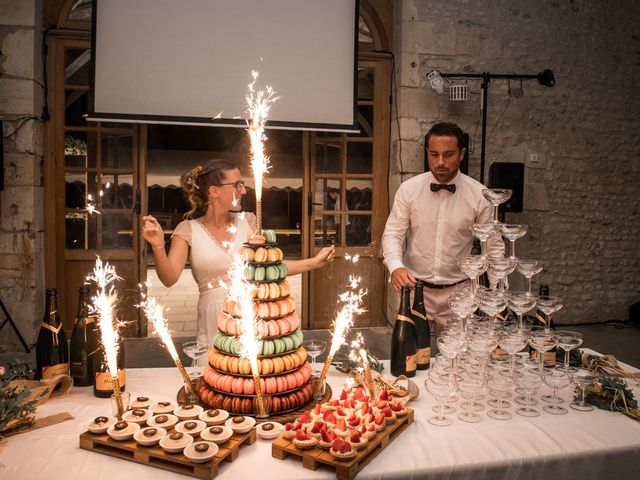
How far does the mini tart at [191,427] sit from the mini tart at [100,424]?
19 centimetres

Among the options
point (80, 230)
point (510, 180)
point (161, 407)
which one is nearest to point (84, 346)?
point (161, 407)

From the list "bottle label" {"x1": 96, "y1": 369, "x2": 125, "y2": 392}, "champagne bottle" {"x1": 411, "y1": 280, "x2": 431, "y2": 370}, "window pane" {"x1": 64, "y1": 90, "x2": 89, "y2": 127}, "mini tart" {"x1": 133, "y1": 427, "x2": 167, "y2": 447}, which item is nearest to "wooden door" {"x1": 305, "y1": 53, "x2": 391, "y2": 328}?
"window pane" {"x1": 64, "y1": 90, "x2": 89, "y2": 127}

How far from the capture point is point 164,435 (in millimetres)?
1384

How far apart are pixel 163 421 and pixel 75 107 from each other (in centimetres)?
440

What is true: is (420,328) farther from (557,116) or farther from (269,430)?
(557,116)

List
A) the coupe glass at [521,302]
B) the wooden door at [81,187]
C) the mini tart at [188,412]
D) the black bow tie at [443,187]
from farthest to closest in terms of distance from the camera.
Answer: the wooden door at [81,187]
the black bow tie at [443,187]
the coupe glass at [521,302]
the mini tart at [188,412]

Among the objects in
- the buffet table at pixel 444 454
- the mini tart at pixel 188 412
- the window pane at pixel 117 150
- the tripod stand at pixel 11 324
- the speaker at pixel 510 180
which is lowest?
the tripod stand at pixel 11 324

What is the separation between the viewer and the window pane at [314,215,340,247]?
217 inches

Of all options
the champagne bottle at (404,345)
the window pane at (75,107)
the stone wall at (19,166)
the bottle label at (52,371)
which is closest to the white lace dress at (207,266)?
the bottle label at (52,371)

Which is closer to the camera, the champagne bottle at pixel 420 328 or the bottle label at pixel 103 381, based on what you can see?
the bottle label at pixel 103 381

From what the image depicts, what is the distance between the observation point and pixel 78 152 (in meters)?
5.05

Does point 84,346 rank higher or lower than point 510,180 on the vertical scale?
lower

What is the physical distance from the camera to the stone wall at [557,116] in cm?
523

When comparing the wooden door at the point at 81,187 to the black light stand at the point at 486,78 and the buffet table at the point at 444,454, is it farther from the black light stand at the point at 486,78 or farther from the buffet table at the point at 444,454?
the buffet table at the point at 444,454
